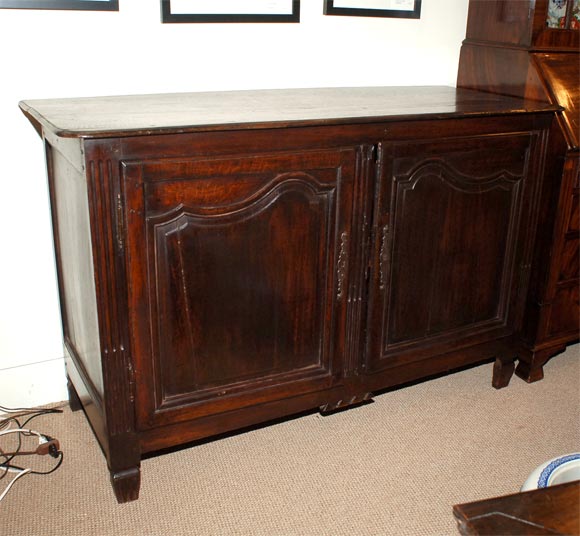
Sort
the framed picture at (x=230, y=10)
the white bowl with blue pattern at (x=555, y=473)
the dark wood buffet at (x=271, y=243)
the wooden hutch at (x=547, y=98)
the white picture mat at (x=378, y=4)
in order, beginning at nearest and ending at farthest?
the white bowl with blue pattern at (x=555, y=473) < the dark wood buffet at (x=271, y=243) < the framed picture at (x=230, y=10) < the wooden hutch at (x=547, y=98) < the white picture mat at (x=378, y=4)

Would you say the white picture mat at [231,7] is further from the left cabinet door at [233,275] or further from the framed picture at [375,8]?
the left cabinet door at [233,275]

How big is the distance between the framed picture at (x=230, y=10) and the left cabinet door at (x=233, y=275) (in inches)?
25.1

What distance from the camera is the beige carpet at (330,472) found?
5.45ft

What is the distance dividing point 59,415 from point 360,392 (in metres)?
0.94

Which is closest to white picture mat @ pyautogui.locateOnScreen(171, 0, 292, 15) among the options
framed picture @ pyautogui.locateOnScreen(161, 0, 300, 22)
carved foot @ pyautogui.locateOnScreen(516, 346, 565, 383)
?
framed picture @ pyautogui.locateOnScreen(161, 0, 300, 22)

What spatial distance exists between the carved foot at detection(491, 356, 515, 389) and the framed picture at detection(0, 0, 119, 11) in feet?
5.36

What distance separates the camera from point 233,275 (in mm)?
1631

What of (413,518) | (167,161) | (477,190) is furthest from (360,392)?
(167,161)

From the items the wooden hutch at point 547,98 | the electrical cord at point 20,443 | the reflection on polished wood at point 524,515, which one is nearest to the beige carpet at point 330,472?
the electrical cord at point 20,443

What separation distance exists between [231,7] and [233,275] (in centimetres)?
87

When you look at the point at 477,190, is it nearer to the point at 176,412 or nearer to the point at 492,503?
the point at 176,412

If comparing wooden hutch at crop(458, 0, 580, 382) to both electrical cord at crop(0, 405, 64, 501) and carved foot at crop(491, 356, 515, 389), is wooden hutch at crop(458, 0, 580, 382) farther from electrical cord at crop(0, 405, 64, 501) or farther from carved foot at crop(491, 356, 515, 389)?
electrical cord at crop(0, 405, 64, 501)

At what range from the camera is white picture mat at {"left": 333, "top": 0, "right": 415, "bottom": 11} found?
2158 millimetres

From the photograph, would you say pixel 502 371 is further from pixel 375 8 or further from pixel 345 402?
pixel 375 8
